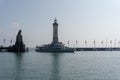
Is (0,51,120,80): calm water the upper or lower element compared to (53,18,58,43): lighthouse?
A: lower

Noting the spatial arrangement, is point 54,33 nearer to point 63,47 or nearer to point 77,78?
point 63,47

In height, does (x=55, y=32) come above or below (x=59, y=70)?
above

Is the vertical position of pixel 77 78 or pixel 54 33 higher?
pixel 54 33

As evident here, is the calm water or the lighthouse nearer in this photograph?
the calm water

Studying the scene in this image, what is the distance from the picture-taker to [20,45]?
580ft

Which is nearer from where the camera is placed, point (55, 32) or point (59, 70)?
point (59, 70)

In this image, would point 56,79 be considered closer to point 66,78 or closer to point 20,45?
point 66,78

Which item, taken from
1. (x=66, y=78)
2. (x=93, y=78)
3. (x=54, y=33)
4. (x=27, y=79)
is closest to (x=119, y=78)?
(x=93, y=78)

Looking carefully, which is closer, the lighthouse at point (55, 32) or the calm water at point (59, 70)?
the calm water at point (59, 70)

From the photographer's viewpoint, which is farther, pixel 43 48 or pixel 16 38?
pixel 43 48

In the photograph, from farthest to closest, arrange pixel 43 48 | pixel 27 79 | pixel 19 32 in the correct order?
pixel 43 48 → pixel 19 32 → pixel 27 79

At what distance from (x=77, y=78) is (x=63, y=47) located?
462 feet

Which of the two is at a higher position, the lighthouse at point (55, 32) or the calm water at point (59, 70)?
the lighthouse at point (55, 32)

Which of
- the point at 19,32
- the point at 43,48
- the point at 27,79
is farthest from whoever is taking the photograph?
the point at 43,48
